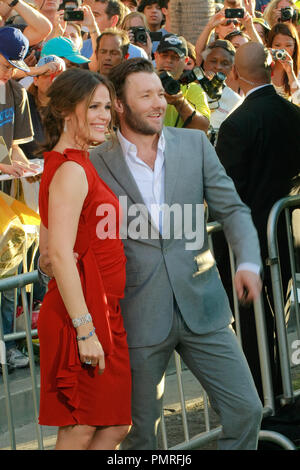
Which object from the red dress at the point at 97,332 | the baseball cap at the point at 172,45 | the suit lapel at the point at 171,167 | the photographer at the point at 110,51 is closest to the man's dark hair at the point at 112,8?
the photographer at the point at 110,51

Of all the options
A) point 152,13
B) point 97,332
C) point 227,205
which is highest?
point 152,13

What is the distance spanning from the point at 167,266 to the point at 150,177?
0.40 meters

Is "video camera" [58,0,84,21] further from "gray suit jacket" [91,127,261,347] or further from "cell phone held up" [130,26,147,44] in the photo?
"gray suit jacket" [91,127,261,347]

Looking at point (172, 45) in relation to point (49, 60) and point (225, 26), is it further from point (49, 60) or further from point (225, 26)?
point (225, 26)

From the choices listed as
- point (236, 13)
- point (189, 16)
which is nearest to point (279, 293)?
point (236, 13)

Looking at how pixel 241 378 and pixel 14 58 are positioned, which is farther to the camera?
pixel 14 58

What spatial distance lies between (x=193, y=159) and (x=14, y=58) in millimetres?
2663

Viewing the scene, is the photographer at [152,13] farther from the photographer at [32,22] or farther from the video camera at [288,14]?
the photographer at [32,22]

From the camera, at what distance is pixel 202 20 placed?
1134cm

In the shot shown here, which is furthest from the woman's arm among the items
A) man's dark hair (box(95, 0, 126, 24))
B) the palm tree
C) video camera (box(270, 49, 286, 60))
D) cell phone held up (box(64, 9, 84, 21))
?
the palm tree

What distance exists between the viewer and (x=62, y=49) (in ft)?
23.4

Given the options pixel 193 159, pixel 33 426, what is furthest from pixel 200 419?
pixel 193 159

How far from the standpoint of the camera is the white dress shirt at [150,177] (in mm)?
3822
